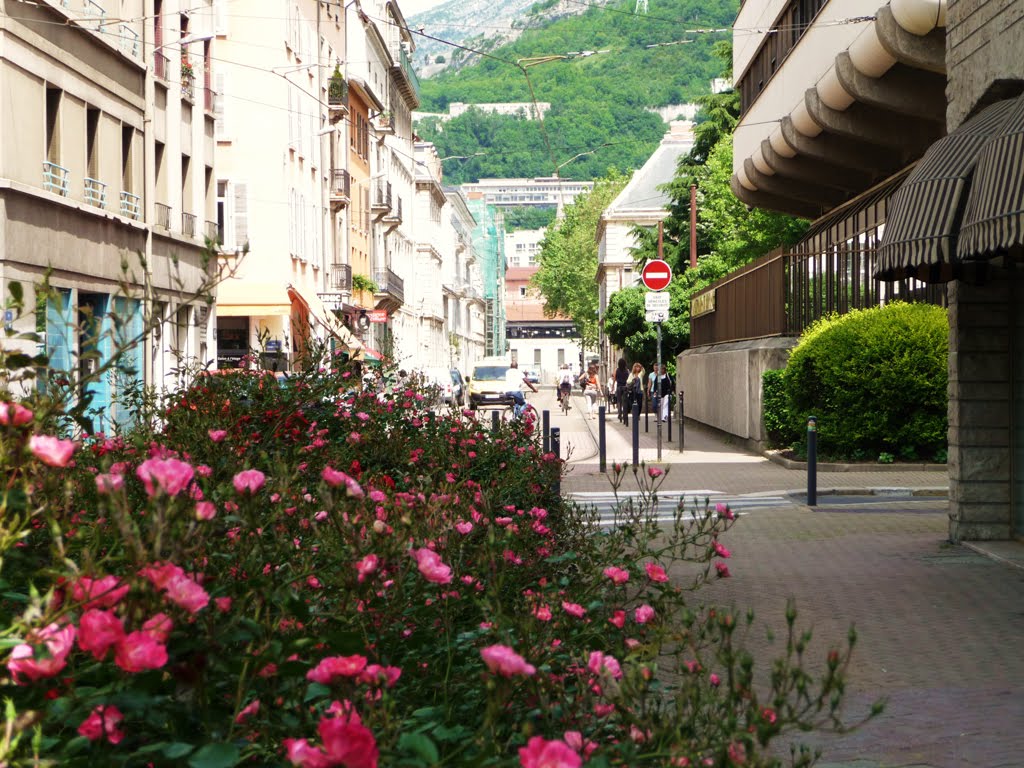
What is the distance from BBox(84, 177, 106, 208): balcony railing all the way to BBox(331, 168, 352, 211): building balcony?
28958 millimetres

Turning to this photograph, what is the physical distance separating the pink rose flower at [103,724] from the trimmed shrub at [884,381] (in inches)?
786

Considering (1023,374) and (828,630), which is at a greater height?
(1023,374)

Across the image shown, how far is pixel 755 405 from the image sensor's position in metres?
26.7

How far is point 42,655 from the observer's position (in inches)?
101

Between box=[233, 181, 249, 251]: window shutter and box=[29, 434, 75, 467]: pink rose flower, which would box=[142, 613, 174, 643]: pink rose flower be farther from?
box=[233, 181, 249, 251]: window shutter

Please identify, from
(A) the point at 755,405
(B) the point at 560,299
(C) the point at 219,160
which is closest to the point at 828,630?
(A) the point at 755,405

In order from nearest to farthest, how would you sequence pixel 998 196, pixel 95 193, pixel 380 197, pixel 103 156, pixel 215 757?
pixel 215 757 → pixel 998 196 → pixel 95 193 → pixel 103 156 → pixel 380 197

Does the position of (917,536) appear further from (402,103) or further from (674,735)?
(402,103)

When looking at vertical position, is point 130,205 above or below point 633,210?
below

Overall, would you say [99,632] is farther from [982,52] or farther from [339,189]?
[339,189]

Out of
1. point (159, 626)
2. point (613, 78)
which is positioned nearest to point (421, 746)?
point (159, 626)

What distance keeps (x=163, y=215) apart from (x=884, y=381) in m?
16.5

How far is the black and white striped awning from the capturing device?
9.58 metres

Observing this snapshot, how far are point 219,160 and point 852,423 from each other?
26998 millimetres
